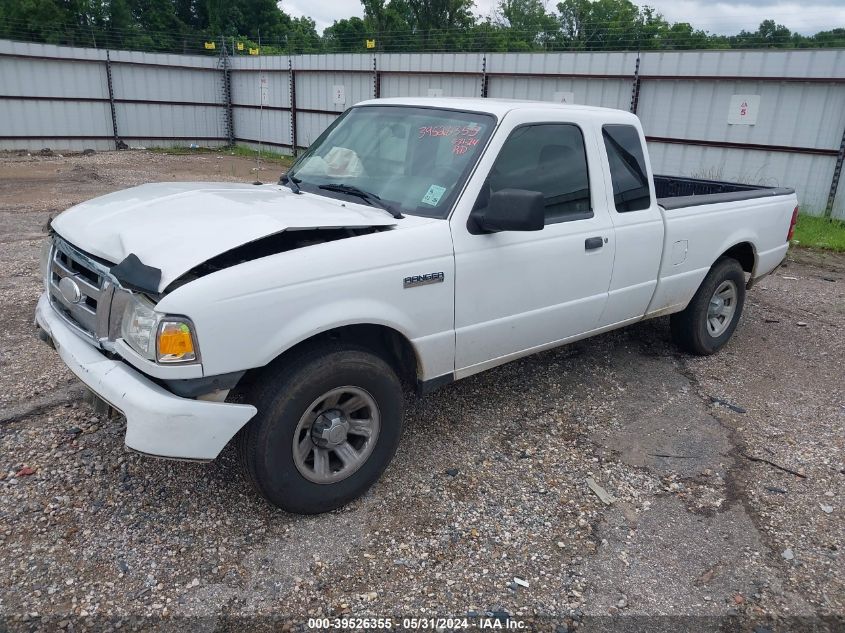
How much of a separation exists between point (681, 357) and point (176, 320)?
4398 mm

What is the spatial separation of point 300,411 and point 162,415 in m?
0.60

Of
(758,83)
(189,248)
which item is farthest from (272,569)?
(758,83)

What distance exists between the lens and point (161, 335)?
Result: 8.61 ft

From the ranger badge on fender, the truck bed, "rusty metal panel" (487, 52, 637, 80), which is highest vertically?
"rusty metal panel" (487, 52, 637, 80)

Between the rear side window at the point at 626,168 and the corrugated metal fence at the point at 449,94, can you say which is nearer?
the rear side window at the point at 626,168

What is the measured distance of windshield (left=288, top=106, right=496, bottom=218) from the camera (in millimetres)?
3594

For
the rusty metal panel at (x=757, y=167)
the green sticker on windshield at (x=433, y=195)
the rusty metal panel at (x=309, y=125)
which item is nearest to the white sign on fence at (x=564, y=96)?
the rusty metal panel at (x=757, y=167)

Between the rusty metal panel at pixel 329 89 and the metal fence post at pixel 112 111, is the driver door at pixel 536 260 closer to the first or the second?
the rusty metal panel at pixel 329 89

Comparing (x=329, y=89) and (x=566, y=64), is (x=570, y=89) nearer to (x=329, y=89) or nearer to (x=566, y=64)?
(x=566, y=64)

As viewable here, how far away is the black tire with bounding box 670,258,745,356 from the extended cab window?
5.73 ft

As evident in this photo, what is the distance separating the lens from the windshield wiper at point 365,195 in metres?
3.48

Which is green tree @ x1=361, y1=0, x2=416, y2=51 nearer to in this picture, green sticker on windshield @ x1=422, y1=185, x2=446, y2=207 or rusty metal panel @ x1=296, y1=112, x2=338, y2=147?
rusty metal panel @ x1=296, y1=112, x2=338, y2=147

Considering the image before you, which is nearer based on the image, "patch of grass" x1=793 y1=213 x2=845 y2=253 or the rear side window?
the rear side window

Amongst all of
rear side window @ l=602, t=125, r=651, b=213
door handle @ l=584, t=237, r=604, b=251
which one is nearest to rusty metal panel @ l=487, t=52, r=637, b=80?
rear side window @ l=602, t=125, r=651, b=213
